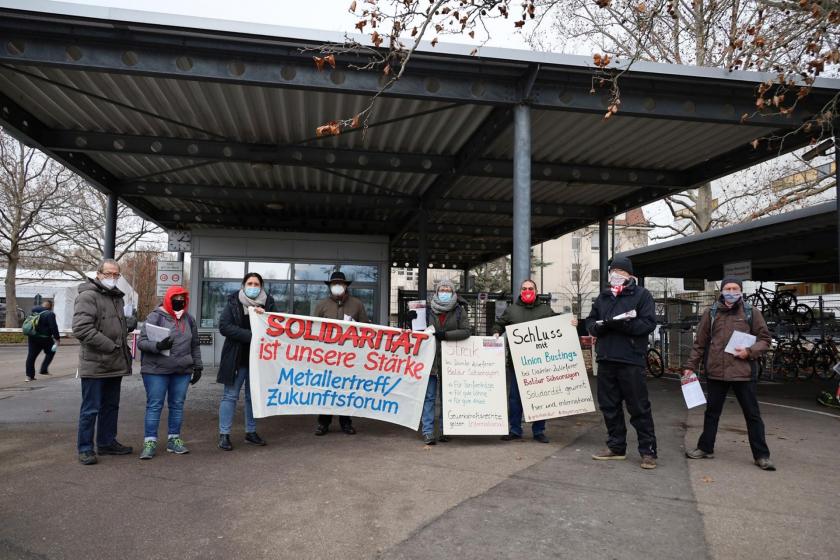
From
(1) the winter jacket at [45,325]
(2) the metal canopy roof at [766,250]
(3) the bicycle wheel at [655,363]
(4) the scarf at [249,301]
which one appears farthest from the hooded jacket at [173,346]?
(3) the bicycle wheel at [655,363]

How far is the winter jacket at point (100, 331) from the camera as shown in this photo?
5.69 metres

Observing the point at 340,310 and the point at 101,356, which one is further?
the point at 340,310

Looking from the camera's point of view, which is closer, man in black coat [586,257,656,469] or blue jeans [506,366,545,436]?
man in black coat [586,257,656,469]

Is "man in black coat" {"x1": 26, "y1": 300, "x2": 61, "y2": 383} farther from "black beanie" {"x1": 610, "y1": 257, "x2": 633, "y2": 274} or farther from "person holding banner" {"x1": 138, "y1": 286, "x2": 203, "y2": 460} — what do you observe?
"black beanie" {"x1": 610, "y1": 257, "x2": 633, "y2": 274}

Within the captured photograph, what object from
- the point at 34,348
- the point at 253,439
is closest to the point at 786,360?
the point at 253,439

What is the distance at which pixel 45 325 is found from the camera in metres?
14.0

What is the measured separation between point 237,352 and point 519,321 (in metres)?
3.26

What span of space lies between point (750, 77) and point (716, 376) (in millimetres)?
4727

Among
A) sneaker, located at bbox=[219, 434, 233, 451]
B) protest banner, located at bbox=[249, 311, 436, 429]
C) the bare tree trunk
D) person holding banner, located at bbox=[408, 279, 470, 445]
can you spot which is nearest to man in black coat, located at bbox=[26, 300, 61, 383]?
sneaker, located at bbox=[219, 434, 233, 451]

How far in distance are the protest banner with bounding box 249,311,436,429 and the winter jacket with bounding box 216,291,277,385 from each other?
5.4 inches

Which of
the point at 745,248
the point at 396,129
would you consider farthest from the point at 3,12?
the point at 745,248

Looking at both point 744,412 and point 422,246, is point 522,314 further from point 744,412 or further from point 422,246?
point 422,246

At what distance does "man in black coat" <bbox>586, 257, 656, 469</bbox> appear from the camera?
5.78 meters

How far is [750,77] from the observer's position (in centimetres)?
826
